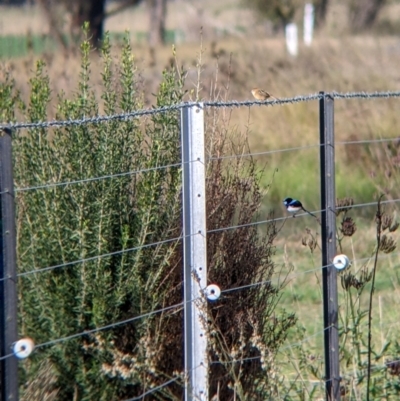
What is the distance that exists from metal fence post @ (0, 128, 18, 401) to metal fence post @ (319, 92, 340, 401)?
1274 mm

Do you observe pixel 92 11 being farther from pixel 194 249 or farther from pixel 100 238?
pixel 194 249

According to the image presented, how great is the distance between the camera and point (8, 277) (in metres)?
2.72

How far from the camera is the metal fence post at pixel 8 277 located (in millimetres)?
2717

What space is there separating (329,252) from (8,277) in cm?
133

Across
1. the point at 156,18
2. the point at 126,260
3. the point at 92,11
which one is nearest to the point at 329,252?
the point at 126,260

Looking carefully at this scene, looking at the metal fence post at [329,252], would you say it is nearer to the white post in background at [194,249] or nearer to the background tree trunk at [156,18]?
the white post in background at [194,249]

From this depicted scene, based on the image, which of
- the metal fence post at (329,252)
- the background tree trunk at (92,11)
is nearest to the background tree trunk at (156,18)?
the background tree trunk at (92,11)

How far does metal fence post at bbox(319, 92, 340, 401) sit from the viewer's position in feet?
11.5

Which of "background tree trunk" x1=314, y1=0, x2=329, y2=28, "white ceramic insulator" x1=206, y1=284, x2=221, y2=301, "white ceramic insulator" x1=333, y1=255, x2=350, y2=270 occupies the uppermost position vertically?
"background tree trunk" x1=314, y1=0, x2=329, y2=28

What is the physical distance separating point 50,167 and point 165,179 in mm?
497

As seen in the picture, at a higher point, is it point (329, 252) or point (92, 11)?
point (92, 11)

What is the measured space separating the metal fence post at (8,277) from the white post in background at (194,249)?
2.25 ft

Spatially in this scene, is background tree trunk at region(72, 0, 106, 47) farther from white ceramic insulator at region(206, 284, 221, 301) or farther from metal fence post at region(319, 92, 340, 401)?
white ceramic insulator at region(206, 284, 221, 301)

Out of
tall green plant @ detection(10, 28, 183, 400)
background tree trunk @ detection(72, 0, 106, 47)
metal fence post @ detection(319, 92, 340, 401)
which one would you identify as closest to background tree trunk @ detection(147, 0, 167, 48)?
background tree trunk @ detection(72, 0, 106, 47)
